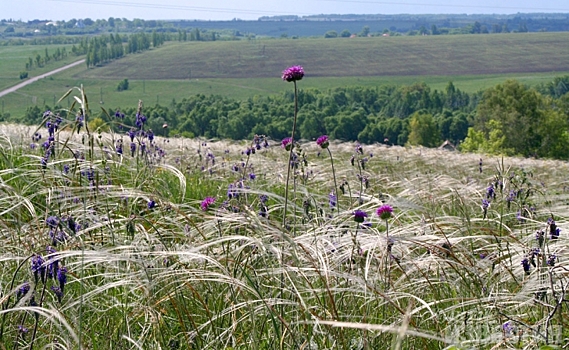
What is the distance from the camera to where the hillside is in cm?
16788

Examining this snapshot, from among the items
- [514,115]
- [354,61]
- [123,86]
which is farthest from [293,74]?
[354,61]

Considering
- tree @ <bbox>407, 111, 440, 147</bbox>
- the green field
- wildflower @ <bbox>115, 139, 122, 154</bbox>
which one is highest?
wildflower @ <bbox>115, 139, 122, 154</bbox>

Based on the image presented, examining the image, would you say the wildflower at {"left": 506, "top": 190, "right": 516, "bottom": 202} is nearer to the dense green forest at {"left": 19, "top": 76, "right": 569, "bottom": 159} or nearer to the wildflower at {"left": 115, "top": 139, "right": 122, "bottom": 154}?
the wildflower at {"left": 115, "top": 139, "right": 122, "bottom": 154}

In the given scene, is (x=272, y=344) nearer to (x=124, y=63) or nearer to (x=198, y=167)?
(x=198, y=167)

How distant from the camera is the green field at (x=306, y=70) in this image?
148125mm

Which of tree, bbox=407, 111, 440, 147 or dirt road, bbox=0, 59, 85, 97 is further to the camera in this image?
dirt road, bbox=0, 59, 85, 97

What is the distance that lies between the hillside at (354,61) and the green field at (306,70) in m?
0.24

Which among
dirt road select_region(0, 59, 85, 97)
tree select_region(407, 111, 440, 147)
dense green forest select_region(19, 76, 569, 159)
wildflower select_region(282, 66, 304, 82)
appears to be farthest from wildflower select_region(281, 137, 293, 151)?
dirt road select_region(0, 59, 85, 97)

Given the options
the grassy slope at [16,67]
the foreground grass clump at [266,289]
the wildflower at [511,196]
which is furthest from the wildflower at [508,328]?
the grassy slope at [16,67]

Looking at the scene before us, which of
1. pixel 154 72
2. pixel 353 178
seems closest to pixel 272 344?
pixel 353 178

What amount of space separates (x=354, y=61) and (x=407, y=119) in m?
89.9

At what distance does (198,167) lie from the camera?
7297mm

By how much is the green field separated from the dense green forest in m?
20.1

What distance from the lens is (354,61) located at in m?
181
